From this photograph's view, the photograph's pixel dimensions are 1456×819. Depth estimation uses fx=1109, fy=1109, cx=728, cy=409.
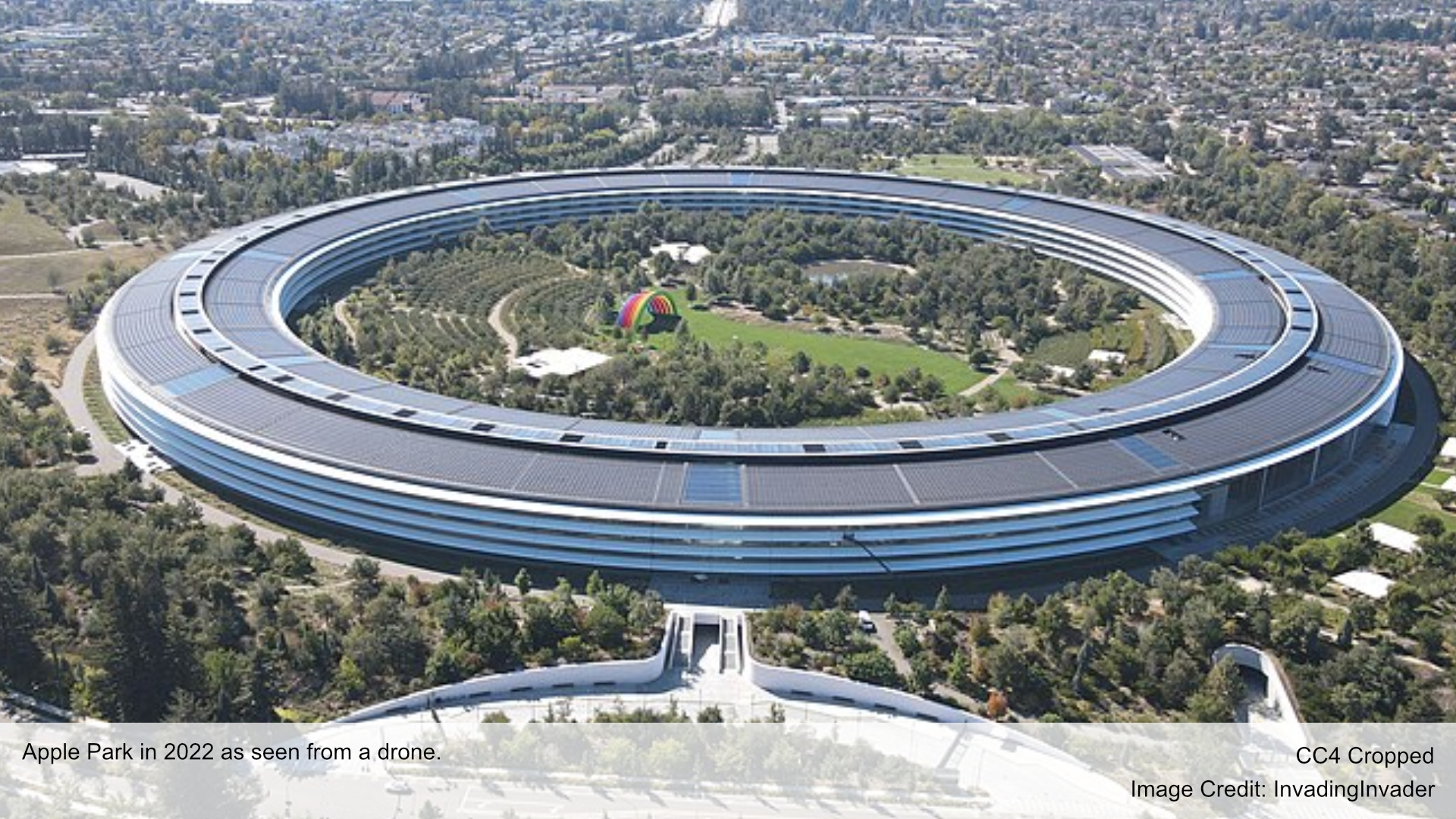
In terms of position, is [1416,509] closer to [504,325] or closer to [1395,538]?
[1395,538]

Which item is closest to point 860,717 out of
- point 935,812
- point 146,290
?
point 935,812

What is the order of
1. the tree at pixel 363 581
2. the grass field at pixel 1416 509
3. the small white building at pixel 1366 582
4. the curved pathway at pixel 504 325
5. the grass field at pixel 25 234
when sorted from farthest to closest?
the grass field at pixel 25 234 < the curved pathway at pixel 504 325 < the grass field at pixel 1416 509 < the small white building at pixel 1366 582 < the tree at pixel 363 581

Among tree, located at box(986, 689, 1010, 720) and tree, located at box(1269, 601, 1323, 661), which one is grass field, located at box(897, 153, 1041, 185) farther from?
tree, located at box(986, 689, 1010, 720)

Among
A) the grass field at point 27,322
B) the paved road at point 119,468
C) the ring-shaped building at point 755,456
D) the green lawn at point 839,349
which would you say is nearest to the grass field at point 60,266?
the grass field at point 27,322

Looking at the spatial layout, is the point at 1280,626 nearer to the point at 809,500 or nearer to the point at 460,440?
the point at 809,500

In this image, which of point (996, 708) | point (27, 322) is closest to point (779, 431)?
point (996, 708)

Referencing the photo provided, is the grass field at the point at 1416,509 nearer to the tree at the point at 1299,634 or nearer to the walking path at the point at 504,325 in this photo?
the tree at the point at 1299,634
